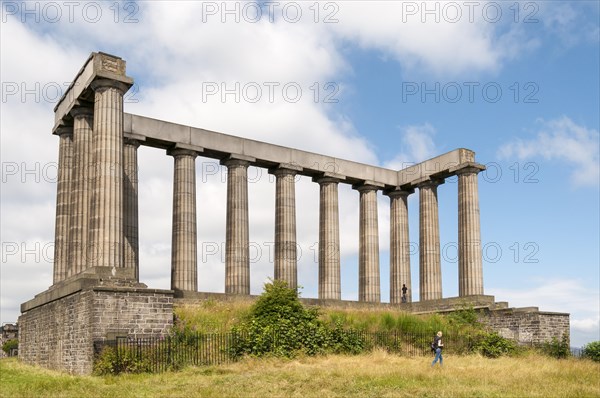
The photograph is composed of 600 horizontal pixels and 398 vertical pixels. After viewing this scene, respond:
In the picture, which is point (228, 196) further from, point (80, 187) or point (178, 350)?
point (178, 350)

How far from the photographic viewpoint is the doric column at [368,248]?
5147 centimetres

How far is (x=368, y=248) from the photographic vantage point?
52000 mm

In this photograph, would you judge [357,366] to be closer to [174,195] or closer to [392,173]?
[174,195]

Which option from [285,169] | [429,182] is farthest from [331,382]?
[429,182]

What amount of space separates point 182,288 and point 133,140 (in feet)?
30.2

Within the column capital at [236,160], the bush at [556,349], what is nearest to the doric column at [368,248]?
the column capital at [236,160]

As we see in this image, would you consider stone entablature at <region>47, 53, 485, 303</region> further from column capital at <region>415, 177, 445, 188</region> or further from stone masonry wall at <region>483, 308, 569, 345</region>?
stone masonry wall at <region>483, 308, 569, 345</region>

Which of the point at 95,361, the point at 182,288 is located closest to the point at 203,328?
the point at 95,361

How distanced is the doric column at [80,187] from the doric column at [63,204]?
4.96 ft

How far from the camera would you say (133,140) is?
136 feet

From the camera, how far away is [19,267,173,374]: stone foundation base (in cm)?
2912

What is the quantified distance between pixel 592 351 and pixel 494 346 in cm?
692

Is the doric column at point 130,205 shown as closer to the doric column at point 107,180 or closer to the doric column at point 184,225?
the doric column at point 184,225

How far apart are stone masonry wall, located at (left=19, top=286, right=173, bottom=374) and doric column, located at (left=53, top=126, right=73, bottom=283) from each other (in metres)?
6.08
